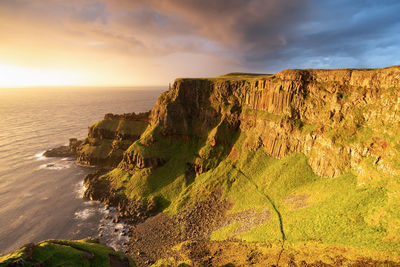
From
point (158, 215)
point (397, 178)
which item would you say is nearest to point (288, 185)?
point (397, 178)

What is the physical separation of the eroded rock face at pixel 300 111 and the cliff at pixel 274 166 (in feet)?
0.94

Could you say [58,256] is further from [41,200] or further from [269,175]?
[41,200]

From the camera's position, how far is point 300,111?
61344mm

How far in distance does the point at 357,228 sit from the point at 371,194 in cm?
879

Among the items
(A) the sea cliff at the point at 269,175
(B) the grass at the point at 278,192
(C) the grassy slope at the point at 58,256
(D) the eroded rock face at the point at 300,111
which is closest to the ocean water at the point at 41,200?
(A) the sea cliff at the point at 269,175

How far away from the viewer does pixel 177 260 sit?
43.7 metres

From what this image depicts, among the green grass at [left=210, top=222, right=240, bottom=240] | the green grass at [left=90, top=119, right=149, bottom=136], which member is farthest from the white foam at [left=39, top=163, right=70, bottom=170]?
the green grass at [left=210, top=222, right=240, bottom=240]

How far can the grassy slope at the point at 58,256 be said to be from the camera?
2317cm

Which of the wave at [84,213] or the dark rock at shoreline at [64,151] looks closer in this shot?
the wave at [84,213]

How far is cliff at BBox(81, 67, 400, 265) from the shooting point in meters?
39.0

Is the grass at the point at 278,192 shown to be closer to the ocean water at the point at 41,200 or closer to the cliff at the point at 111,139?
the ocean water at the point at 41,200

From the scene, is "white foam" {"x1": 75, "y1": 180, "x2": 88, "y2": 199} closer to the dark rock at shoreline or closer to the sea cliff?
the sea cliff

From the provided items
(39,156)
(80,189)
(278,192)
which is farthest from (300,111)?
(39,156)

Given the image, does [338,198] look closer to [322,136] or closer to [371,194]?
[371,194]
